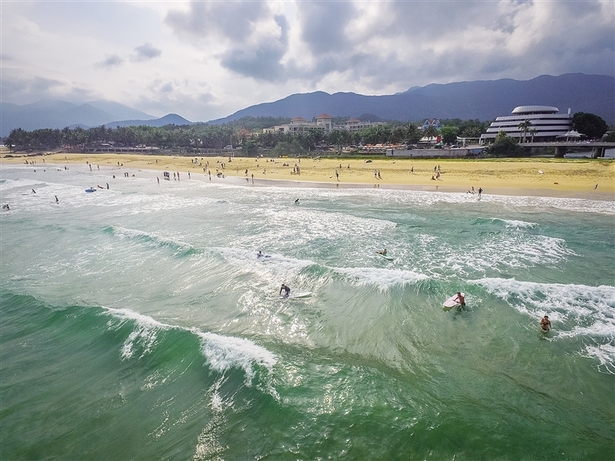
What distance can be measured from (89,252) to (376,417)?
20099mm

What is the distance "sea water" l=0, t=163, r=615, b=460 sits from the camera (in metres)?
7.73

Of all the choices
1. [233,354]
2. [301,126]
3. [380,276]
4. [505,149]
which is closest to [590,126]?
[505,149]

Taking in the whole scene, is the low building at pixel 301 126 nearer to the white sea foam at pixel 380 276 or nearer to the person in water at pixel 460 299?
the white sea foam at pixel 380 276

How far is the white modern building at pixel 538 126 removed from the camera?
83.6m

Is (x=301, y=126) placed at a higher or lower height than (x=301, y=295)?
higher

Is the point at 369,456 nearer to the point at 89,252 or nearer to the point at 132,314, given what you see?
the point at 132,314

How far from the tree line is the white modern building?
7.45m

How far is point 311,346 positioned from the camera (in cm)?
1088

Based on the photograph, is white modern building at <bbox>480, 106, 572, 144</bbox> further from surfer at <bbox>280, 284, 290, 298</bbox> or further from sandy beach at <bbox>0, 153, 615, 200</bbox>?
surfer at <bbox>280, 284, 290, 298</bbox>

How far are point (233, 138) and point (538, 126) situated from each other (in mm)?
91910

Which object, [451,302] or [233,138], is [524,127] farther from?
[233,138]

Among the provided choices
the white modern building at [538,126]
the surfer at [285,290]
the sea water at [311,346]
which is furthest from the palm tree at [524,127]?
the surfer at [285,290]

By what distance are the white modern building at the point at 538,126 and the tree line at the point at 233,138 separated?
7447 mm

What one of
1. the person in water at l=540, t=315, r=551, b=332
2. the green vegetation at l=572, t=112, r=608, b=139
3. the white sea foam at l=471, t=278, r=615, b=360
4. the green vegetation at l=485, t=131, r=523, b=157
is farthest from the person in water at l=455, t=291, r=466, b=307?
the green vegetation at l=572, t=112, r=608, b=139
